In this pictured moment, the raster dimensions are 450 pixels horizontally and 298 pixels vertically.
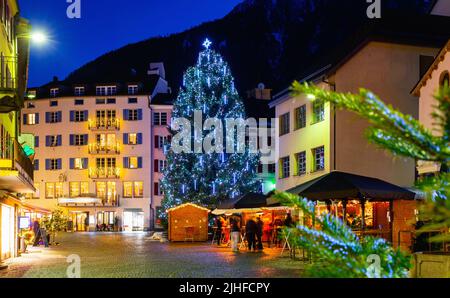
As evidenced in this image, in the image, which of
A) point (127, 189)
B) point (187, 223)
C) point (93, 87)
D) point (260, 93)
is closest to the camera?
point (187, 223)

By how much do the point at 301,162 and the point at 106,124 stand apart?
49.3m

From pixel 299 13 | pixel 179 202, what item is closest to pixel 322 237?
pixel 179 202

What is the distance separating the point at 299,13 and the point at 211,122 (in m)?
132

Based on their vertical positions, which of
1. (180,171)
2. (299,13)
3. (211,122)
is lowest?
(180,171)

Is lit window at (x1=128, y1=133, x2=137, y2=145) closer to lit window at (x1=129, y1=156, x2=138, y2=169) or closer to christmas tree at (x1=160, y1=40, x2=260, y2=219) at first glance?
lit window at (x1=129, y1=156, x2=138, y2=169)

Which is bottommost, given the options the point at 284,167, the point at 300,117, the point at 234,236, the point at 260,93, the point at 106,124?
the point at 234,236

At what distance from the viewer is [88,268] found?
21.8 metres

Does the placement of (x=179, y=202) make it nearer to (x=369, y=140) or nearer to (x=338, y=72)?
(x=338, y=72)

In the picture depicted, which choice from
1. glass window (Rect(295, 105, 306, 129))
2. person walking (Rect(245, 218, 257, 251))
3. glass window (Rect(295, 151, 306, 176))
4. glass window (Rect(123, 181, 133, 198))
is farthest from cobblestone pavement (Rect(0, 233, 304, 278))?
glass window (Rect(123, 181, 133, 198))

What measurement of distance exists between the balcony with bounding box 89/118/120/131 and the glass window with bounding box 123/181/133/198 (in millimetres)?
6914

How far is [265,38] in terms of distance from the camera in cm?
17150

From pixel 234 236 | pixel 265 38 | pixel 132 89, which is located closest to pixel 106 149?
pixel 132 89

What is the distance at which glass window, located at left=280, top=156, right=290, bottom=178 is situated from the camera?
42.2 m

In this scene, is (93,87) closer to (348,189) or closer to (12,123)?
(12,123)
